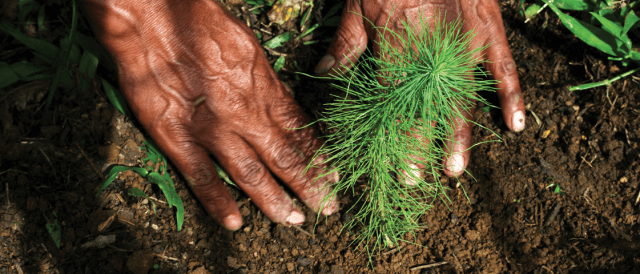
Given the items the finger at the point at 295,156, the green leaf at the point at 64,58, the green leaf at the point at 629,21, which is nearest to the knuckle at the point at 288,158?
the finger at the point at 295,156

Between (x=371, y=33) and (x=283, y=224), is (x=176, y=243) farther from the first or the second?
(x=371, y=33)

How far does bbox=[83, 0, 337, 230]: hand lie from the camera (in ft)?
5.33

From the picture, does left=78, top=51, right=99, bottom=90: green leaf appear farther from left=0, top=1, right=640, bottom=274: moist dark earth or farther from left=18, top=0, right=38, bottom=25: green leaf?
left=18, top=0, right=38, bottom=25: green leaf

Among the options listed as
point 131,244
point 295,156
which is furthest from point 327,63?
point 131,244

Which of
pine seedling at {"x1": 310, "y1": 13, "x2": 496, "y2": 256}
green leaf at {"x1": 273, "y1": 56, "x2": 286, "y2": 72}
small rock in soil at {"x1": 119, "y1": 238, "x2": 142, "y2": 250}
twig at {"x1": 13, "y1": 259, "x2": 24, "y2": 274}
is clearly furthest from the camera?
green leaf at {"x1": 273, "y1": 56, "x2": 286, "y2": 72}

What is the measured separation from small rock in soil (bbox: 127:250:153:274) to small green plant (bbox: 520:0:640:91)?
203 centimetres

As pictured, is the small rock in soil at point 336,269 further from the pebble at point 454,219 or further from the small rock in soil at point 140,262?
the small rock in soil at point 140,262

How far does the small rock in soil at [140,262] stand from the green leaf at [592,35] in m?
2.12

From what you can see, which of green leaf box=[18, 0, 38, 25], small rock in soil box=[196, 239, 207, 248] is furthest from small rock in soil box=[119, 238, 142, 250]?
green leaf box=[18, 0, 38, 25]

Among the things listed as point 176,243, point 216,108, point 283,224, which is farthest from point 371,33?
point 176,243

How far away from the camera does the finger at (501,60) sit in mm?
1778

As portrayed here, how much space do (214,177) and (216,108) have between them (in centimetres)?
31

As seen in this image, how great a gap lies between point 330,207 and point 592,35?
57.3 inches

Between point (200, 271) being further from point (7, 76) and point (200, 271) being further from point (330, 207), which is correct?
point (7, 76)
